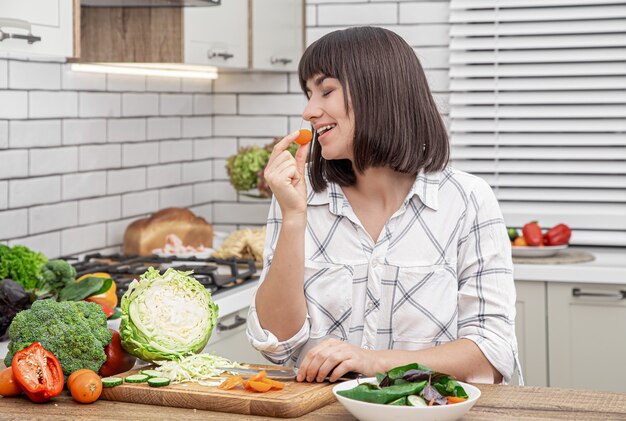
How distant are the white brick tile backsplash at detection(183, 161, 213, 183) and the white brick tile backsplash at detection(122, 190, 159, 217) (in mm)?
288

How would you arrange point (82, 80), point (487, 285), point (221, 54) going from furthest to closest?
point (221, 54) < point (82, 80) < point (487, 285)

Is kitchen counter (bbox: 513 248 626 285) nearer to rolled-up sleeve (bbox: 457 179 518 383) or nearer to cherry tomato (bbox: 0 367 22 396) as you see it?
rolled-up sleeve (bbox: 457 179 518 383)

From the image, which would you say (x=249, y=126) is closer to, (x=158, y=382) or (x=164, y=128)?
(x=164, y=128)

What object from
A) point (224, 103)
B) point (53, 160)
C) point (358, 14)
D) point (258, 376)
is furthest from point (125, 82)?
point (258, 376)

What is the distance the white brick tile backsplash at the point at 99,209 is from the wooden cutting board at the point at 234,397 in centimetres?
188

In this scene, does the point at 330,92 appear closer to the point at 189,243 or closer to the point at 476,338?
the point at 476,338

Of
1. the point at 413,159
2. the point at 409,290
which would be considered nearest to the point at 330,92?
the point at 413,159

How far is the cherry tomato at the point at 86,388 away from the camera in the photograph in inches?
71.0

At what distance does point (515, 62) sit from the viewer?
165 inches

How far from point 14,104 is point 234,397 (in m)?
1.81

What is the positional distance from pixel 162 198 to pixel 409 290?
2.21 meters

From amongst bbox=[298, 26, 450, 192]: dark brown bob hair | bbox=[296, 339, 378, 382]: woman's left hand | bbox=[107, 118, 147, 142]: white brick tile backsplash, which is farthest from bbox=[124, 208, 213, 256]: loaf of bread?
bbox=[296, 339, 378, 382]: woman's left hand

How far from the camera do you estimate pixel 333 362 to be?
6.24 ft

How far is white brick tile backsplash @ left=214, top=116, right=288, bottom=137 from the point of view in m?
4.55
